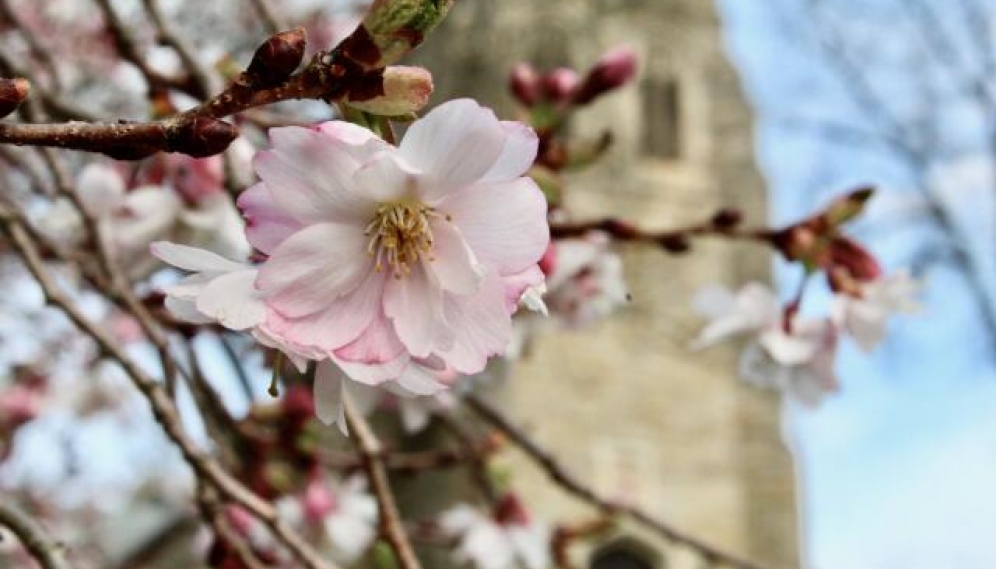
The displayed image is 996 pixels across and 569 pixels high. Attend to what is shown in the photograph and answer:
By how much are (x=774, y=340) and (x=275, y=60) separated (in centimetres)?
73

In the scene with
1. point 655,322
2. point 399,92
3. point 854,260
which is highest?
point 399,92

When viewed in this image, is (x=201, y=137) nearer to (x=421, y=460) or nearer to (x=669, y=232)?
(x=669, y=232)

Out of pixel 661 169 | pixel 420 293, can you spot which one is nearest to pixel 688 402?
pixel 661 169

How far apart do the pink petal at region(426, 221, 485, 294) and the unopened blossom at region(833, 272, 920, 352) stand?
23.4 inches

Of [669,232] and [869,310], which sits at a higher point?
[669,232]

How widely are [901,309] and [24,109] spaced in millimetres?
862

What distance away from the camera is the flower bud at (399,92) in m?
0.53

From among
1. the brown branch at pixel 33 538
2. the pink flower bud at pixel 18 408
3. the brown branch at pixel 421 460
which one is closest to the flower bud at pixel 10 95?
the brown branch at pixel 33 538

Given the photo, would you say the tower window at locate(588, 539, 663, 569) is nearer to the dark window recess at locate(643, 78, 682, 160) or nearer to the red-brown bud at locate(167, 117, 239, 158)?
the dark window recess at locate(643, 78, 682, 160)

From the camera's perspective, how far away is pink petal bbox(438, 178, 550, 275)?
21.7 inches

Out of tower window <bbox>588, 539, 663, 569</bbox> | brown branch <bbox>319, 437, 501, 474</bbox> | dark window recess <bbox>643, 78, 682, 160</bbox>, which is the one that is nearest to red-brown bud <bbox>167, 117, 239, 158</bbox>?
brown branch <bbox>319, 437, 501, 474</bbox>

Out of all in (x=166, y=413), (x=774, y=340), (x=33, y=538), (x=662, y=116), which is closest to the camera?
(x=33, y=538)

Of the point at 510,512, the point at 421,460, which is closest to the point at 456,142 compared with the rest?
the point at 421,460

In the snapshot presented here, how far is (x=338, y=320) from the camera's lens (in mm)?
562
